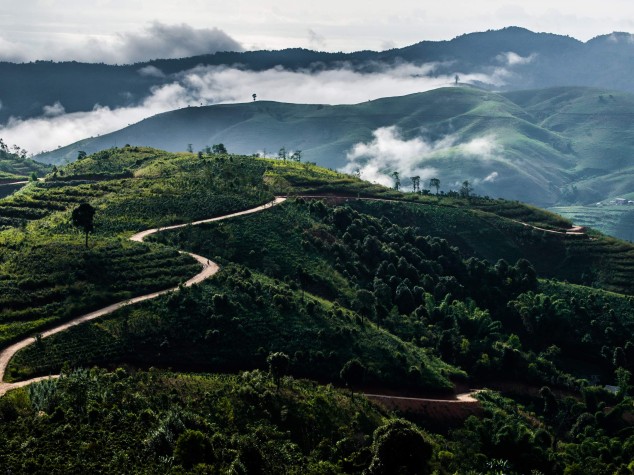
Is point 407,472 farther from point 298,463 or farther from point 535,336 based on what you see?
point 535,336

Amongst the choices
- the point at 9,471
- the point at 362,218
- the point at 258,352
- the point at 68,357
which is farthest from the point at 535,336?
the point at 9,471

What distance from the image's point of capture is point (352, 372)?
96000mm

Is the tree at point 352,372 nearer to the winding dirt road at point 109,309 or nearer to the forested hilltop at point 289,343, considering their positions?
the forested hilltop at point 289,343

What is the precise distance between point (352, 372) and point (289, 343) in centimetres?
1283

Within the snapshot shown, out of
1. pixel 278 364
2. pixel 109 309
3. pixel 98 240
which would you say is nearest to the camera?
pixel 278 364

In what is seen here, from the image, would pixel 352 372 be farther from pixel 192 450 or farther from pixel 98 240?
pixel 98 240

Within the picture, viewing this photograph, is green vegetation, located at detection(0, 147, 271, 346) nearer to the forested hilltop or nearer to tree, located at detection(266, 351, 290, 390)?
the forested hilltop

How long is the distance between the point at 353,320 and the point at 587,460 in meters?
44.3

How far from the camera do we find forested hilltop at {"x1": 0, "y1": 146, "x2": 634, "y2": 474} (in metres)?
68.6

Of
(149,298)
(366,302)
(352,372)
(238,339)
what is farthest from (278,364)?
(366,302)

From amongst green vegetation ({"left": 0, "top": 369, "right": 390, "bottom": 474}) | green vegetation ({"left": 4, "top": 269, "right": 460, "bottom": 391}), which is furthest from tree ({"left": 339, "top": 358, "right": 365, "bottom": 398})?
green vegetation ({"left": 0, "top": 369, "right": 390, "bottom": 474})

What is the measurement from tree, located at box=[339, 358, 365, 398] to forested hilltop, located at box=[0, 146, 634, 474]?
1.03 feet

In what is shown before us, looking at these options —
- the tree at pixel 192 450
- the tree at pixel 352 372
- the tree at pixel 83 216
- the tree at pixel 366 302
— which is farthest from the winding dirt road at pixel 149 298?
the tree at pixel 366 302

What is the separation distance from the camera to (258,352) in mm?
99625
